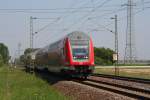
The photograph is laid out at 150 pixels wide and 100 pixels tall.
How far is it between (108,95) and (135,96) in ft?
6.37

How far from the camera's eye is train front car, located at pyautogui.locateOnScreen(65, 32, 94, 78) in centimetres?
3603

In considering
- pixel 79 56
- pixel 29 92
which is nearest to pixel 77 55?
pixel 79 56

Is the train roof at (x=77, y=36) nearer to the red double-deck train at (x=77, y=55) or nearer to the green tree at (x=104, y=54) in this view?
the red double-deck train at (x=77, y=55)

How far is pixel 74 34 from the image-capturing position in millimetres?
37719

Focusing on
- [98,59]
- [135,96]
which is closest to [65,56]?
[135,96]

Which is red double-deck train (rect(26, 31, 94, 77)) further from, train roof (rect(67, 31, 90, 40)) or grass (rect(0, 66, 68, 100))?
grass (rect(0, 66, 68, 100))

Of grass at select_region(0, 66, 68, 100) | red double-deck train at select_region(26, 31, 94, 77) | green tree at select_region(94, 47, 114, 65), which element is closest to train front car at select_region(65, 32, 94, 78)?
red double-deck train at select_region(26, 31, 94, 77)

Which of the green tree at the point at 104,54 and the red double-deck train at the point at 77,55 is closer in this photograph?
the red double-deck train at the point at 77,55

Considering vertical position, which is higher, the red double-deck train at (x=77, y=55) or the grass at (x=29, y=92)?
the red double-deck train at (x=77, y=55)

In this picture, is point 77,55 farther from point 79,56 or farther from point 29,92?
point 29,92

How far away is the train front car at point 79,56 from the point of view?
36.0 metres

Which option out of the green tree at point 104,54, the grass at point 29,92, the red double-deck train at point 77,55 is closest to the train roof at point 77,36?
the red double-deck train at point 77,55

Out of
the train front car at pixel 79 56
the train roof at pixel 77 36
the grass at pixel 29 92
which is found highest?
the train roof at pixel 77 36

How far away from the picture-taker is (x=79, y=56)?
3631 cm
